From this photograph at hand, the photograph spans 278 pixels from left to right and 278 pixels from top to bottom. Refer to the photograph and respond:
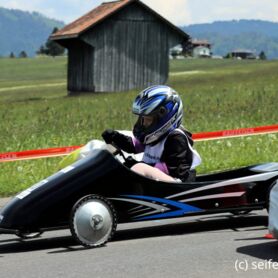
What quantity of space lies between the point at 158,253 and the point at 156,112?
1627 millimetres

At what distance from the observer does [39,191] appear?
689 centimetres

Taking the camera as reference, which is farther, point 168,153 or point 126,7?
point 126,7

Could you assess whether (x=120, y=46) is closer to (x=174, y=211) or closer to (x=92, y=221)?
(x=174, y=211)

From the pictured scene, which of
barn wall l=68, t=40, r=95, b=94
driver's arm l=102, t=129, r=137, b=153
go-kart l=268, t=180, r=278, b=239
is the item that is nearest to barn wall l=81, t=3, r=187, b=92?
barn wall l=68, t=40, r=95, b=94

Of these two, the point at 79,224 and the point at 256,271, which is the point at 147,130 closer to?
the point at 79,224

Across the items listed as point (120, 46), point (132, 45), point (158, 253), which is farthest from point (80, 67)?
point (158, 253)

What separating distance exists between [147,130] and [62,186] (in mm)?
1218

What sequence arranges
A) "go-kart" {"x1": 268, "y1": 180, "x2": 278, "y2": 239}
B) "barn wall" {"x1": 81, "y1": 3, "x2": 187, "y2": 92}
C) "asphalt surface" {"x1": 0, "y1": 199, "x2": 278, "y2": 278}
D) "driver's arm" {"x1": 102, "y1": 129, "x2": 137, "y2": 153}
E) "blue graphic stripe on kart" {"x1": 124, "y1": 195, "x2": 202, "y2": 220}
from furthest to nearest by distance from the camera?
"barn wall" {"x1": 81, "y1": 3, "x2": 187, "y2": 92} < "driver's arm" {"x1": 102, "y1": 129, "x2": 137, "y2": 153} < "blue graphic stripe on kart" {"x1": 124, "y1": 195, "x2": 202, "y2": 220} < "go-kart" {"x1": 268, "y1": 180, "x2": 278, "y2": 239} < "asphalt surface" {"x1": 0, "y1": 199, "x2": 278, "y2": 278}

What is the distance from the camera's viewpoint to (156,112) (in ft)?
25.1

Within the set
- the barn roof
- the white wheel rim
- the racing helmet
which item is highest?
the barn roof

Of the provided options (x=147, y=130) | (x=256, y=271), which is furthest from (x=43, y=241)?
(x=256, y=271)

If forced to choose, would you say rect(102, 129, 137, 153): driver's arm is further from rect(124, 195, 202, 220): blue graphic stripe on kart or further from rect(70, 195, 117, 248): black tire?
rect(70, 195, 117, 248): black tire

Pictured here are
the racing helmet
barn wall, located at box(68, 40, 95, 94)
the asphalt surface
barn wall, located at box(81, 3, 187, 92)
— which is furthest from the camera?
barn wall, located at box(81, 3, 187, 92)

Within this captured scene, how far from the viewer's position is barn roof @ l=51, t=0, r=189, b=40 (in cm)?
4562
